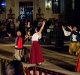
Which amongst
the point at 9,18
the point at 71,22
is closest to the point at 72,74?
the point at 71,22

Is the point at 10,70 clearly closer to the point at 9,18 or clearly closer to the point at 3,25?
the point at 3,25

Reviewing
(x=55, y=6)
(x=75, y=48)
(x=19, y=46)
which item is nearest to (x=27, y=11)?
(x=55, y=6)

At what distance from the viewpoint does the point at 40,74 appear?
5633 mm

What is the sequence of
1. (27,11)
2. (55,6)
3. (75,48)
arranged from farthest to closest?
(27,11) → (55,6) → (75,48)

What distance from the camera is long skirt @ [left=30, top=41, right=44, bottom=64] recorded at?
12.3 m

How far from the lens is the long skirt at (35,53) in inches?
484

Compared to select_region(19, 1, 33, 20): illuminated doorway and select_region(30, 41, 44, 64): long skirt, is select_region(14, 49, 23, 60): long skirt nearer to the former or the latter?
select_region(30, 41, 44, 64): long skirt

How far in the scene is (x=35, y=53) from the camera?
12.4 meters

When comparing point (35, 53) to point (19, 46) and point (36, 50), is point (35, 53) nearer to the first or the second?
point (36, 50)

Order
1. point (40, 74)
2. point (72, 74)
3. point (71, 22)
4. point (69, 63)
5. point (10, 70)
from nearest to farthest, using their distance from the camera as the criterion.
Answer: point (10, 70) < point (40, 74) < point (72, 74) < point (69, 63) < point (71, 22)

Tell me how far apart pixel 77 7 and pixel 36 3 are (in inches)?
183

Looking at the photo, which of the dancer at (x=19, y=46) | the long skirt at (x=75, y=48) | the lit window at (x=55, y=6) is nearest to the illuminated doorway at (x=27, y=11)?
the lit window at (x=55, y=6)

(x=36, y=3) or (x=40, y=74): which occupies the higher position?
(x=36, y=3)

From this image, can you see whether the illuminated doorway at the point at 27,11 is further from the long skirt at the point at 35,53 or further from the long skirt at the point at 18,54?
the long skirt at the point at 35,53
